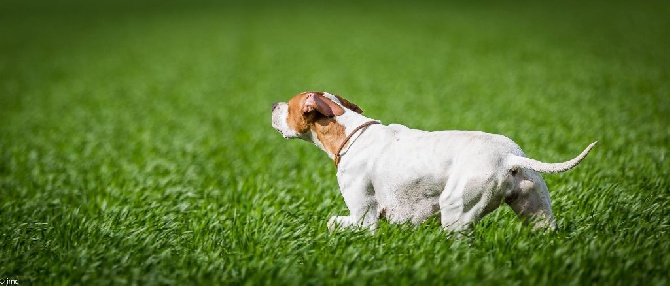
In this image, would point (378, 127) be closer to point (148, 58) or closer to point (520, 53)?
point (520, 53)

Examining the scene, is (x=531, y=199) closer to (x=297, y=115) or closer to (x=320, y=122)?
(x=320, y=122)

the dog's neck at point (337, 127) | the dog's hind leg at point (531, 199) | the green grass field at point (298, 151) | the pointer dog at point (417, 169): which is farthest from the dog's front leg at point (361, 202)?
the dog's hind leg at point (531, 199)

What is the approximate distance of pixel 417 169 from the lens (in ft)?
13.3

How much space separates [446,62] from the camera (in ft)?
58.9

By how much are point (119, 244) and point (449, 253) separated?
2.35m

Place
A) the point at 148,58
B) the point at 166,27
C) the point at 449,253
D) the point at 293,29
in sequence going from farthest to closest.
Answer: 1. the point at 166,27
2. the point at 293,29
3. the point at 148,58
4. the point at 449,253

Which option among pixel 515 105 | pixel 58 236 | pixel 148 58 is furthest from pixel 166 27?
pixel 58 236

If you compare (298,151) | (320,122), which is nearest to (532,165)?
(320,122)

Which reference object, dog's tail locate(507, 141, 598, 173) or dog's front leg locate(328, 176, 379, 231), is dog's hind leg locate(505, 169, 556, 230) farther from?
dog's front leg locate(328, 176, 379, 231)

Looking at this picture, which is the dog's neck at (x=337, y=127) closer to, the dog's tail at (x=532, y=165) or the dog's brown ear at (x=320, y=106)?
the dog's brown ear at (x=320, y=106)

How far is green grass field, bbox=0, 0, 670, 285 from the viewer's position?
4.16 meters

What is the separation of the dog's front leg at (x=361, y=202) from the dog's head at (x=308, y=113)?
1.33 ft

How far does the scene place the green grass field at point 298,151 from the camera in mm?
4160

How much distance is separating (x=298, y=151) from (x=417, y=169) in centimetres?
517
